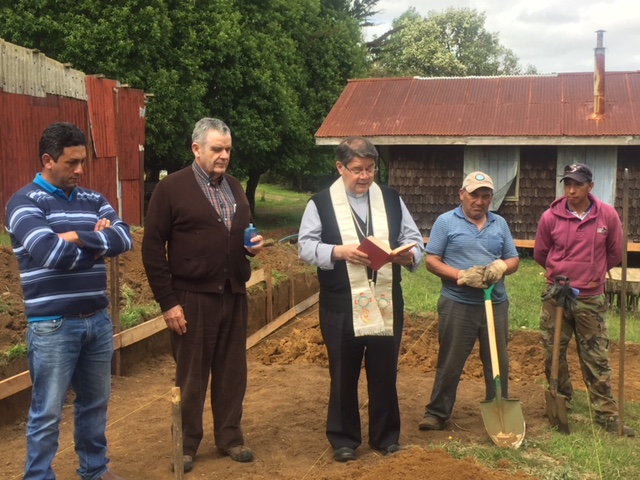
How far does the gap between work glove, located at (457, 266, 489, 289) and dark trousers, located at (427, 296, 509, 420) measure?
271mm

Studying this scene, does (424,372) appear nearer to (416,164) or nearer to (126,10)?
(416,164)

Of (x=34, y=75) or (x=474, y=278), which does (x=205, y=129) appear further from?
(x=34, y=75)

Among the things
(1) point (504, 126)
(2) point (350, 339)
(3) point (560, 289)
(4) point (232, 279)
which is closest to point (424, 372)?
(3) point (560, 289)

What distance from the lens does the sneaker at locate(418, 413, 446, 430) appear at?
5.30 m

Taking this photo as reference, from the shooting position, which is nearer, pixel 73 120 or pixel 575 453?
pixel 575 453

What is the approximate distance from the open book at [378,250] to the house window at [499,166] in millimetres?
12049

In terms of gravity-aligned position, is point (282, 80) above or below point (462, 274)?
above

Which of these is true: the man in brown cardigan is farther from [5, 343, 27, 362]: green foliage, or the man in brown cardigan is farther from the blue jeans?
[5, 343, 27, 362]: green foliage

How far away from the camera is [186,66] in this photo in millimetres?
17703

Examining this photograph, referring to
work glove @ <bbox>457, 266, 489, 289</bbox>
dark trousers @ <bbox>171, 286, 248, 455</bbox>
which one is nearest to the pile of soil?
dark trousers @ <bbox>171, 286, 248, 455</bbox>

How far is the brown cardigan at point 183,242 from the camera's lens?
4.38 meters

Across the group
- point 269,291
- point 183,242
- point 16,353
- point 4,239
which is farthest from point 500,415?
point 4,239

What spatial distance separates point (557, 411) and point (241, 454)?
2232 millimetres

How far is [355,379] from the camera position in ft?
15.4
